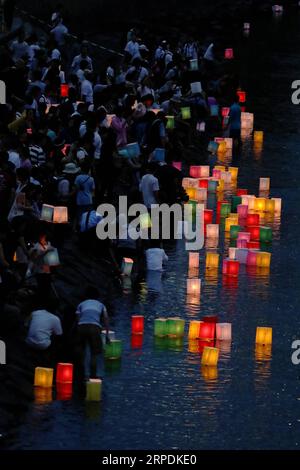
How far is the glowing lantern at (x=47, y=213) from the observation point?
111 ft

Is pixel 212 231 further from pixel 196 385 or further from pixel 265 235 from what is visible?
pixel 196 385

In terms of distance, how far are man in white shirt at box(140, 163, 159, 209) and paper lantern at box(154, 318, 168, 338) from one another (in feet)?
21.2

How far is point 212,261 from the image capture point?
34.6m

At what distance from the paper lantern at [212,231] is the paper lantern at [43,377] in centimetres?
1023

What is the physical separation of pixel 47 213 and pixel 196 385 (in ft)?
24.1

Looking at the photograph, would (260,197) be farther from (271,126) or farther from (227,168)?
(271,126)

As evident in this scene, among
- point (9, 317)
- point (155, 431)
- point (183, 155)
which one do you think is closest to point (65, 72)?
point (183, 155)

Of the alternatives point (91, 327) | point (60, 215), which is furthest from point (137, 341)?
point (60, 215)

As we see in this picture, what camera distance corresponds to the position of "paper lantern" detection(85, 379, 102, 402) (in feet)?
86.2

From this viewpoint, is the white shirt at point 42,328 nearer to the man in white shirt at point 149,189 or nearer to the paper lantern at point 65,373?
the paper lantern at point 65,373

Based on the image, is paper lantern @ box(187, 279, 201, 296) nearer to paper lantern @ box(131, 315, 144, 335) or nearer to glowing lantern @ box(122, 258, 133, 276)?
glowing lantern @ box(122, 258, 133, 276)

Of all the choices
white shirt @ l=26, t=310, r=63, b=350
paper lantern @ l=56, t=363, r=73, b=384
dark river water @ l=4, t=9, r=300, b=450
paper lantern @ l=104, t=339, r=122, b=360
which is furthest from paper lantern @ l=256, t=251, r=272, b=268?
paper lantern @ l=56, t=363, r=73, b=384

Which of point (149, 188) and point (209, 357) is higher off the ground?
point (149, 188)
